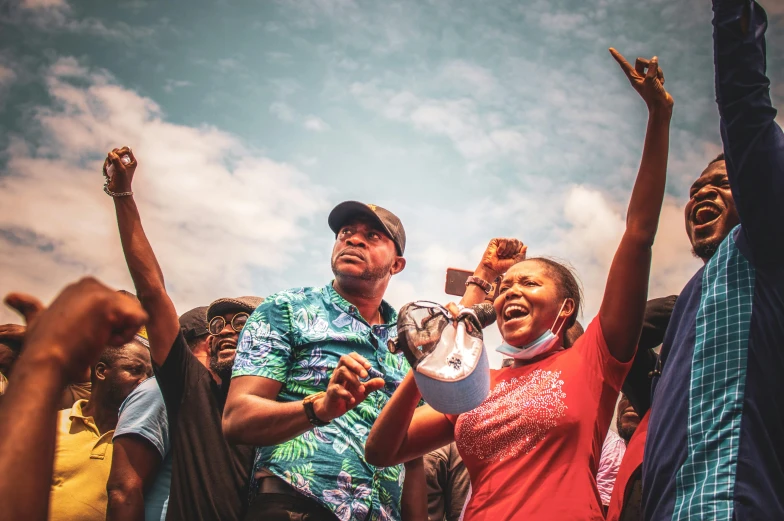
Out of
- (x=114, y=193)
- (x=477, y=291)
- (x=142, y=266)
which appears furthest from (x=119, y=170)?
(x=477, y=291)

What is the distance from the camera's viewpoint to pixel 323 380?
317 cm

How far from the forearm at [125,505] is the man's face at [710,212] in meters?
3.22

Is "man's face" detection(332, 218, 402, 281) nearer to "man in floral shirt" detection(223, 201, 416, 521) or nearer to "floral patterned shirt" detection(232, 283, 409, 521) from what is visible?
"man in floral shirt" detection(223, 201, 416, 521)

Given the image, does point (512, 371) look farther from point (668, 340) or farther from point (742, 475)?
point (742, 475)

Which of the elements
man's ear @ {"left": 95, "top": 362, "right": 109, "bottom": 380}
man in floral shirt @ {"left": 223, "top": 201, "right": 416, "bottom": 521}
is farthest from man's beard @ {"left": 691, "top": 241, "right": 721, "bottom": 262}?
man's ear @ {"left": 95, "top": 362, "right": 109, "bottom": 380}

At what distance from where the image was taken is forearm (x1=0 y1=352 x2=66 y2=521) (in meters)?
1.12

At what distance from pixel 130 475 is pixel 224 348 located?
112 cm

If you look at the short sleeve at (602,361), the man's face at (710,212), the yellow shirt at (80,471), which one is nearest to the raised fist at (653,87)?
the man's face at (710,212)

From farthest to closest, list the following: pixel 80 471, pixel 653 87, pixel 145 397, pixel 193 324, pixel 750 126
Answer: pixel 193 324 → pixel 80 471 → pixel 145 397 → pixel 653 87 → pixel 750 126

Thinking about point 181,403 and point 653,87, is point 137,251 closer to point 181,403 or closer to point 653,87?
point 181,403

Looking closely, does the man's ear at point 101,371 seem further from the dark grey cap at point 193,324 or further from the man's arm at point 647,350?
the man's arm at point 647,350

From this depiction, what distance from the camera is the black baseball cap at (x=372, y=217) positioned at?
4.00 m

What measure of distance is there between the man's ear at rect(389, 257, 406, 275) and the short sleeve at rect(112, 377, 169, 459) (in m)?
1.71

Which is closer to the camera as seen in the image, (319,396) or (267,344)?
(319,396)
